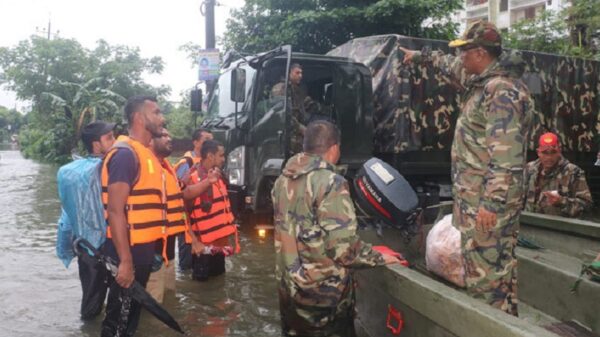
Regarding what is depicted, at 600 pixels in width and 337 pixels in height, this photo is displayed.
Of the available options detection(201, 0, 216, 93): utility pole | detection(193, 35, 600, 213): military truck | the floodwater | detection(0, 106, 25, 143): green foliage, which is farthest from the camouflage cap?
detection(0, 106, 25, 143): green foliage

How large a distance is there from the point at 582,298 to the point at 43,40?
31.1 meters

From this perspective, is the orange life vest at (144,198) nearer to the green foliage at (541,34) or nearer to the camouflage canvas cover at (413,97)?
the camouflage canvas cover at (413,97)

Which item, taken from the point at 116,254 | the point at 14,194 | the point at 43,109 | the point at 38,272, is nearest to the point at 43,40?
the point at 43,109

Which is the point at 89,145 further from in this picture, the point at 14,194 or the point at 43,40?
the point at 43,40

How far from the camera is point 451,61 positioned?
3312 millimetres

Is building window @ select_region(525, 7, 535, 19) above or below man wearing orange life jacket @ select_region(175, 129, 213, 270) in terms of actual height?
above

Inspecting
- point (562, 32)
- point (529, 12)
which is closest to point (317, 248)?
point (562, 32)

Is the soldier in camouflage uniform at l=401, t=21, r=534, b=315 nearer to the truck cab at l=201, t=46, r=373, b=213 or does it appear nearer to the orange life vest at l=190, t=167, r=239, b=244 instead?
the orange life vest at l=190, t=167, r=239, b=244

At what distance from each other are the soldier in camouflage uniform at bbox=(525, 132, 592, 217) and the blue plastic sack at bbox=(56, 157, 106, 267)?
3.56m

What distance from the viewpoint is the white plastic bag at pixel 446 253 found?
3.10 meters

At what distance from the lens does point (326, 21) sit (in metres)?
10.9

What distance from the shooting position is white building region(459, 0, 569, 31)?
3074cm

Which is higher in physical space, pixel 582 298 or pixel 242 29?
pixel 242 29

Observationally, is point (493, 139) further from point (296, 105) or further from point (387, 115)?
A: point (387, 115)
